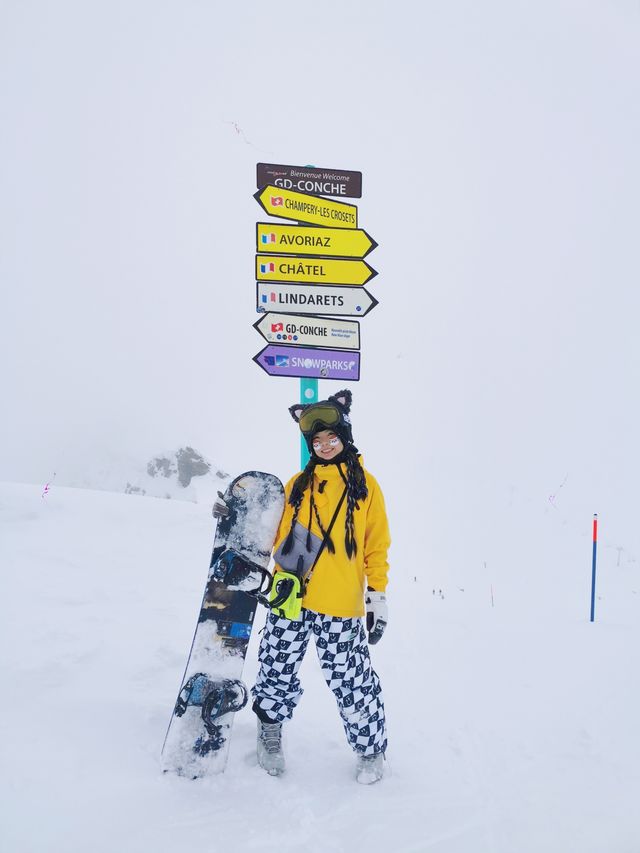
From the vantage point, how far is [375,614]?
8.48 ft

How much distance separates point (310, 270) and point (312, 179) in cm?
68

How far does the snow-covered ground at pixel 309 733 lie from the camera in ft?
7.20

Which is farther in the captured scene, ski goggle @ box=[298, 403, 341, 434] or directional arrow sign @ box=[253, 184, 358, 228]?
directional arrow sign @ box=[253, 184, 358, 228]

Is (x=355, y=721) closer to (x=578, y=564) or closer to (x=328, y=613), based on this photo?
(x=328, y=613)

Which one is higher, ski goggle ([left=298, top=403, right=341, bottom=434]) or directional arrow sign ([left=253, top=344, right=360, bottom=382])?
directional arrow sign ([left=253, top=344, right=360, bottom=382])

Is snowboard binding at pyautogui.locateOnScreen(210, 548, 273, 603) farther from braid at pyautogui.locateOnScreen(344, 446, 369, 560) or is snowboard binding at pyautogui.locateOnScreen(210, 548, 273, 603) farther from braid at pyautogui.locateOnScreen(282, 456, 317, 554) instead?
braid at pyautogui.locateOnScreen(344, 446, 369, 560)

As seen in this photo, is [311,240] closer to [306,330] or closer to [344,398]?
[306,330]

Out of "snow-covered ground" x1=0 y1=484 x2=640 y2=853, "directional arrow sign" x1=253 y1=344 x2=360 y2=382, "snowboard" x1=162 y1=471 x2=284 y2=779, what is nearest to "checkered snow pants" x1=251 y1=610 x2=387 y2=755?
"snowboard" x1=162 y1=471 x2=284 y2=779

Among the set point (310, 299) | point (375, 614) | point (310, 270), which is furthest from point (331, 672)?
point (310, 270)

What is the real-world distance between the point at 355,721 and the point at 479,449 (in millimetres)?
16157

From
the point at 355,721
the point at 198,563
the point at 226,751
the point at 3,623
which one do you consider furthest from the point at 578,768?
the point at 198,563

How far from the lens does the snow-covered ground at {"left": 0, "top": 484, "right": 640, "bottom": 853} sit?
2.19m

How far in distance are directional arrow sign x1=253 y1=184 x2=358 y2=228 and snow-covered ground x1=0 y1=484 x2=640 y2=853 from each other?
331 centimetres

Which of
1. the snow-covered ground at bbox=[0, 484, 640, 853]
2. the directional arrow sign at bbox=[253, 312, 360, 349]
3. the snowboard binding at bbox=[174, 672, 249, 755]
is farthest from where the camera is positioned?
the directional arrow sign at bbox=[253, 312, 360, 349]
